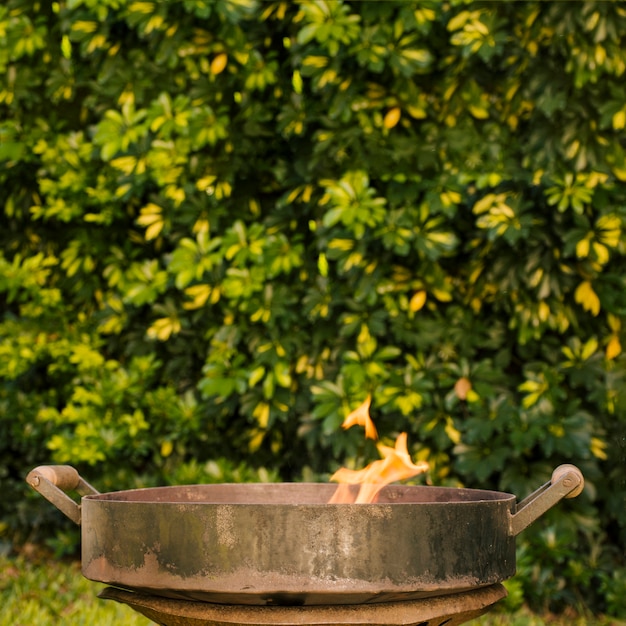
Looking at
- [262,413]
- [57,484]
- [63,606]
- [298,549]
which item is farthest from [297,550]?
[63,606]

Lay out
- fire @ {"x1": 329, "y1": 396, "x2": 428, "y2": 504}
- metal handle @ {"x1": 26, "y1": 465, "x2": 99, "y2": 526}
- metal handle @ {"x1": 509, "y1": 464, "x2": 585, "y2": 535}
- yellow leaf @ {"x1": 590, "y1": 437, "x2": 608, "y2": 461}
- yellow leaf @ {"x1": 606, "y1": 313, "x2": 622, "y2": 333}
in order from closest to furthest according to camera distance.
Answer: metal handle @ {"x1": 509, "y1": 464, "x2": 585, "y2": 535}
metal handle @ {"x1": 26, "y1": 465, "x2": 99, "y2": 526}
fire @ {"x1": 329, "y1": 396, "x2": 428, "y2": 504}
yellow leaf @ {"x1": 590, "y1": 437, "x2": 608, "y2": 461}
yellow leaf @ {"x1": 606, "y1": 313, "x2": 622, "y2": 333}

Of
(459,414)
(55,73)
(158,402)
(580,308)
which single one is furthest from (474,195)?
(55,73)

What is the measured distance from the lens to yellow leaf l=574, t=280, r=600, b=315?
13.1 ft

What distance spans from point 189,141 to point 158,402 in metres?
1.22

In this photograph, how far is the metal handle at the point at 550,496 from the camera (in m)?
2.12

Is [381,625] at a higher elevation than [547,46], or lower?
lower

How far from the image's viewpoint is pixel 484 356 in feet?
14.1

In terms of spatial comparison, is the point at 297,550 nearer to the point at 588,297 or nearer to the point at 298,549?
the point at 298,549

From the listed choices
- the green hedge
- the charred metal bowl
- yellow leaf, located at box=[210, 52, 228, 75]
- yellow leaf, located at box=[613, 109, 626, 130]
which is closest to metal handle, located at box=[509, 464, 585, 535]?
the charred metal bowl

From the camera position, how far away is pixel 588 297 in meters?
4.02

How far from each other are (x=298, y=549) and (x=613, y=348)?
258 cm

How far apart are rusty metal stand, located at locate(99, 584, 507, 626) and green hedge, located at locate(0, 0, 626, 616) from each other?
1.79m

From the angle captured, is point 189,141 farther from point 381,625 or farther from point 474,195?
point 381,625

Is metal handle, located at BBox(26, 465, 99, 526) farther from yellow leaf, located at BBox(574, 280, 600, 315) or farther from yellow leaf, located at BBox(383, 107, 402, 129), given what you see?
yellow leaf, located at BBox(574, 280, 600, 315)
